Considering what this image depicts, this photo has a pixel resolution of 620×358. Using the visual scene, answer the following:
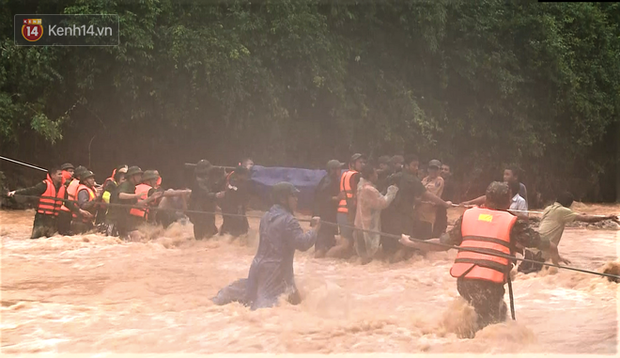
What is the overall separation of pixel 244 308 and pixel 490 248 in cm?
281

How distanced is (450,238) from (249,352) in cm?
205

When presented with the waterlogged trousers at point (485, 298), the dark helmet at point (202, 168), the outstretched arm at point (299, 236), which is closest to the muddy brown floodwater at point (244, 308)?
the waterlogged trousers at point (485, 298)

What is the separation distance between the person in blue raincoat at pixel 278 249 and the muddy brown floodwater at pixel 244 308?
0.18 meters

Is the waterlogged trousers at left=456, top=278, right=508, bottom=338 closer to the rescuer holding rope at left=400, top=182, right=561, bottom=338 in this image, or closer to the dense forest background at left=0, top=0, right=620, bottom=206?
the rescuer holding rope at left=400, top=182, right=561, bottom=338

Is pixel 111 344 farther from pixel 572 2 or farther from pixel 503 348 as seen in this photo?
pixel 572 2

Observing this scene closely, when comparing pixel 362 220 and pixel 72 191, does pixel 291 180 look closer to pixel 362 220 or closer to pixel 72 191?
pixel 362 220

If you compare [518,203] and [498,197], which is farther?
[518,203]

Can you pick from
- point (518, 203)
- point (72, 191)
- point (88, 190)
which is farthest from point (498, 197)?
point (72, 191)

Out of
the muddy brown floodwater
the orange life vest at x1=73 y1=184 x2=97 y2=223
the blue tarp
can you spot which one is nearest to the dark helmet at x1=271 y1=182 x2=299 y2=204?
the muddy brown floodwater

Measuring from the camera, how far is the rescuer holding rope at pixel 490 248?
6.28 m

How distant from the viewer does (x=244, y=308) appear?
7941mm

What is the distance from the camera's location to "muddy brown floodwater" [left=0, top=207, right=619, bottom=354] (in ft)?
23.1

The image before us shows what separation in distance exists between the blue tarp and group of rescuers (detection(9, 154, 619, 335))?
1.78ft

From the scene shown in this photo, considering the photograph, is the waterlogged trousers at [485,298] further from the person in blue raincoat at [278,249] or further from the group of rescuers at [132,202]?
the group of rescuers at [132,202]
